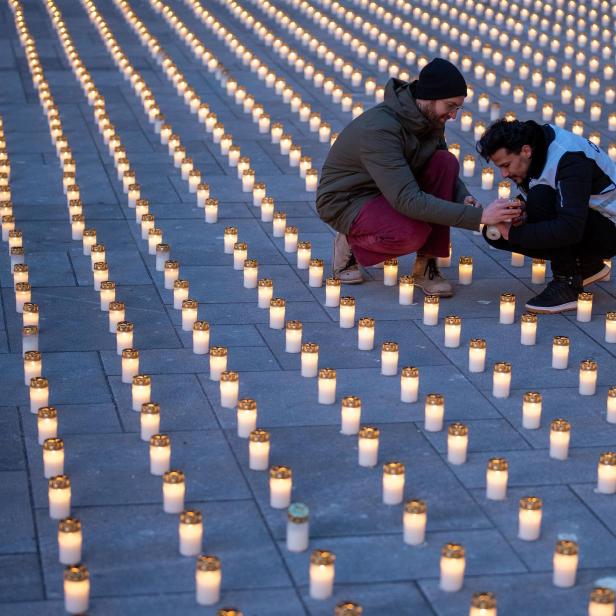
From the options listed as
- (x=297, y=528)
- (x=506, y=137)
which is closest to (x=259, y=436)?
(x=297, y=528)

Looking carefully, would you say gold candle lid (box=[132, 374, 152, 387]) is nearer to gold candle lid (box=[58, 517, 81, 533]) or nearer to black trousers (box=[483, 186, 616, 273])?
gold candle lid (box=[58, 517, 81, 533])

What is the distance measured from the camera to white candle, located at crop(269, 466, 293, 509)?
5.28 meters

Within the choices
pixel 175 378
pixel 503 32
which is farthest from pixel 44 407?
pixel 503 32

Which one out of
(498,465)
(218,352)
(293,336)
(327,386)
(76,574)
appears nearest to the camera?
(76,574)

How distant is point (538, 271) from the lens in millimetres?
8141

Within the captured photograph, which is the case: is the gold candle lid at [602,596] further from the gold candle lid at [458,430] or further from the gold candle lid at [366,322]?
the gold candle lid at [366,322]

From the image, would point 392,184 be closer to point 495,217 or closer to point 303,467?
point 495,217

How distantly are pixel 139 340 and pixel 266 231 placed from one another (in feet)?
7.24

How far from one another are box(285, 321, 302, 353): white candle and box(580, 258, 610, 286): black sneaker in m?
1.76

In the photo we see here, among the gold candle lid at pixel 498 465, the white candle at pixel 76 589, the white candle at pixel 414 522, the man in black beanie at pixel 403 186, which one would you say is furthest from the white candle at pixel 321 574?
the man in black beanie at pixel 403 186

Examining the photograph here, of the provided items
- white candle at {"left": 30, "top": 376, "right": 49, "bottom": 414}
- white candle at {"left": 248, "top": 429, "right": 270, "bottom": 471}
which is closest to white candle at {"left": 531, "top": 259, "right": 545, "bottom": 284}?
white candle at {"left": 248, "top": 429, "right": 270, "bottom": 471}

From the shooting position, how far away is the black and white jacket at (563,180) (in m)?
7.23

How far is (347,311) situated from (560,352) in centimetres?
116

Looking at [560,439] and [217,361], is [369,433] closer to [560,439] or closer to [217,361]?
[560,439]
